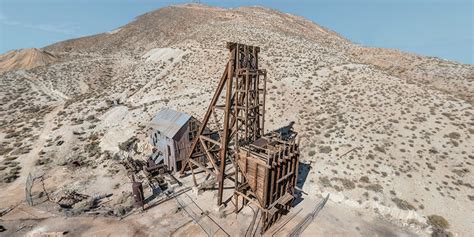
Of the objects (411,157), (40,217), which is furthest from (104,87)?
(411,157)

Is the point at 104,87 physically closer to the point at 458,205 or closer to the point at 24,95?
the point at 24,95

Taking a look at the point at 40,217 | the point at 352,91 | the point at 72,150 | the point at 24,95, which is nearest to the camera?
the point at 40,217

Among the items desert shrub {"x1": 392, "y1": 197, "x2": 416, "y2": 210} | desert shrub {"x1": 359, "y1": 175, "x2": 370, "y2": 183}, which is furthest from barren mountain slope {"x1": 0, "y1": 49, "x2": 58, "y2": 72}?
desert shrub {"x1": 392, "y1": 197, "x2": 416, "y2": 210}

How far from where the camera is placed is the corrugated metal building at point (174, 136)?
19.9 metres

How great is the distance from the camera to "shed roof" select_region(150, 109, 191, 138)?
1978cm

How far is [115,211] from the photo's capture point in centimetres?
1547

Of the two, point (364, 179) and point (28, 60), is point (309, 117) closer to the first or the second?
point (364, 179)

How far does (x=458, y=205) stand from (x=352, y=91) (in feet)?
58.7

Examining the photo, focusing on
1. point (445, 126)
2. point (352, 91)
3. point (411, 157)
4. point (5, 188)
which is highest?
point (352, 91)

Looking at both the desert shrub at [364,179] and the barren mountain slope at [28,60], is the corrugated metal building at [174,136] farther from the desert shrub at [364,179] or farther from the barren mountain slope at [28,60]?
the barren mountain slope at [28,60]

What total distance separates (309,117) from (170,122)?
16.6 meters

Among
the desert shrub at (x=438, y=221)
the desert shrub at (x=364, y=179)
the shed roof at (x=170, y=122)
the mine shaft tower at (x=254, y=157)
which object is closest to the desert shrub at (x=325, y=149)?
the desert shrub at (x=364, y=179)

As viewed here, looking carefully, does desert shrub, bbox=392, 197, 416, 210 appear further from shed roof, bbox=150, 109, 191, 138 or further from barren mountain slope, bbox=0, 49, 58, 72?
barren mountain slope, bbox=0, 49, 58, 72

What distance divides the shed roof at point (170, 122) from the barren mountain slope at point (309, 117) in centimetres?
545
